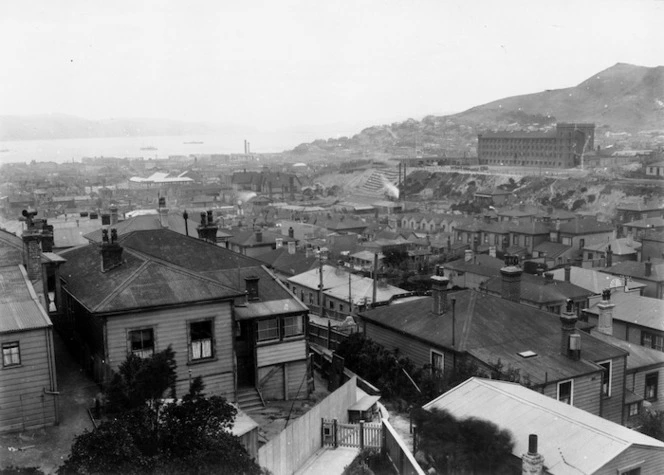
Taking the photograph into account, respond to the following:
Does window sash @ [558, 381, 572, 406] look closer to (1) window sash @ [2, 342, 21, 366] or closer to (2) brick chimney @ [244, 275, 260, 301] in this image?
(2) brick chimney @ [244, 275, 260, 301]

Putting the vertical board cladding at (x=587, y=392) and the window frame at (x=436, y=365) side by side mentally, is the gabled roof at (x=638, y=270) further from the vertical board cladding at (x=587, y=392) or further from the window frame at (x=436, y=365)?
the window frame at (x=436, y=365)

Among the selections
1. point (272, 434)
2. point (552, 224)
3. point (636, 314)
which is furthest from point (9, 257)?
point (552, 224)

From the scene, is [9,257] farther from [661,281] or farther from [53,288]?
[661,281]

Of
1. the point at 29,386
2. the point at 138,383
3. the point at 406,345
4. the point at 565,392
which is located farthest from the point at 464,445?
the point at 29,386

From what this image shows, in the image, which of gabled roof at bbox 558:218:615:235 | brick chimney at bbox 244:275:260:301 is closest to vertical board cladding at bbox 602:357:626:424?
brick chimney at bbox 244:275:260:301

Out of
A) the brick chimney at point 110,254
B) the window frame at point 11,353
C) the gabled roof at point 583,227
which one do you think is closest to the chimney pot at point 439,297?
the brick chimney at point 110,254
